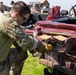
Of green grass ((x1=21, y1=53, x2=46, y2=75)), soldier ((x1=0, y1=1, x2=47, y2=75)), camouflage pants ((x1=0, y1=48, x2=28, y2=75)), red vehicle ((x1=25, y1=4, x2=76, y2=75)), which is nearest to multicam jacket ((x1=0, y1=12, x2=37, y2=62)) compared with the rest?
soldier ((x1=0, y1=1, x2=47, y2=75))

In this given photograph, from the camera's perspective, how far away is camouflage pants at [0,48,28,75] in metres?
4.15

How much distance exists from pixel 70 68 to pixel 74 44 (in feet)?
1.47

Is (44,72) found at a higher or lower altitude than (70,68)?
lower

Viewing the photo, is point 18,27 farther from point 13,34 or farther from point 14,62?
point 14,62

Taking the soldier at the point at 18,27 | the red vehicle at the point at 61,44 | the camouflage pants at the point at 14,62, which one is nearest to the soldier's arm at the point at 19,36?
the soldier at the point at 18,27

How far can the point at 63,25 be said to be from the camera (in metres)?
4.26

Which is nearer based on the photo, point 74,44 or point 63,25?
point 74,44

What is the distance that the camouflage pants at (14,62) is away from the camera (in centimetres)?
415

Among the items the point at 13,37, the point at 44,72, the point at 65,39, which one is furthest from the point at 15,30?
the point at 44,72

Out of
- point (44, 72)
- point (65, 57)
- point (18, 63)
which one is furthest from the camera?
point (44, 72)

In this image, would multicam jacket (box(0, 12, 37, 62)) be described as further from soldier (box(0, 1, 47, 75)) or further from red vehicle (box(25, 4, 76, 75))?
red vehicle (box(25, 4, 76, 75))

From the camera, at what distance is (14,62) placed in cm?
450

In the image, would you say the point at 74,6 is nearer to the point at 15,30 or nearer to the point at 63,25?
the point at 63,25

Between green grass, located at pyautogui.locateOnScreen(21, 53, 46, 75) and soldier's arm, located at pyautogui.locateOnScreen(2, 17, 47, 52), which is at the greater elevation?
soldier's arm, located at pyautogui.locateOnScreen(2, 17, 47, 52)
